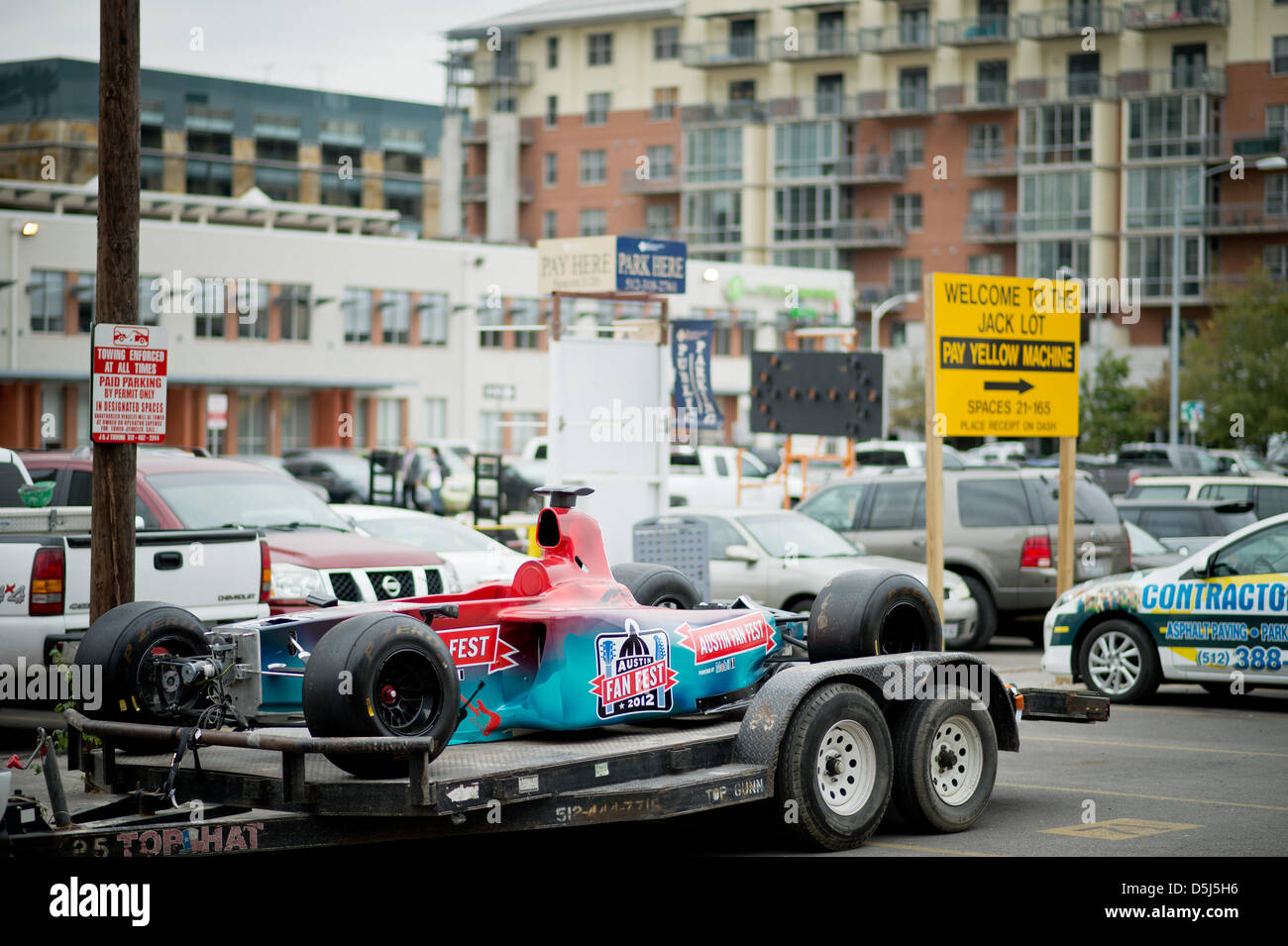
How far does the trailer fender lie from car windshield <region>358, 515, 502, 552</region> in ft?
24.7

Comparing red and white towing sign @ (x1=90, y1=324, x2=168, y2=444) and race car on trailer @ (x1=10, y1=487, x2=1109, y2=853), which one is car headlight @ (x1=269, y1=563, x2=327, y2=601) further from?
race car on trailer @ (x1=10, y1=487, x2=1109, y2=853)

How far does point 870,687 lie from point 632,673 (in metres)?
1.25

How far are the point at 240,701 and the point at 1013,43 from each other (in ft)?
252

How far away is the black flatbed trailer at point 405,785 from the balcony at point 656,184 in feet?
263

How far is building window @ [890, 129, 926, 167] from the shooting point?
81062 millimetres

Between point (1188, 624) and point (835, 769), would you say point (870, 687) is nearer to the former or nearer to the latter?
point (835, 769)

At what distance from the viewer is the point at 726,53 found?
279 feet

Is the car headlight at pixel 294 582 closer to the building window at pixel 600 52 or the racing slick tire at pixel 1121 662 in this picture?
the racing slick tire at pixel 1121 662

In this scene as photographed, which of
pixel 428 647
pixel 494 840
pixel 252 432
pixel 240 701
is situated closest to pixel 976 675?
pixel 494 840

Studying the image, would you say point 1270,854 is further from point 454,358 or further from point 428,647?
point 454,358

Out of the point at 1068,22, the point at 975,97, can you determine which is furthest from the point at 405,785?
the point at 975,97

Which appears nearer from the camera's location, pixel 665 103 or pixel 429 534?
pixel 429 534

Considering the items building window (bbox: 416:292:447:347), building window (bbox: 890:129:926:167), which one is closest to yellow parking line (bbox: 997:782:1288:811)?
building window (bbox: 416:292:447:347)

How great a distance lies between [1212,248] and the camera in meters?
75.4
